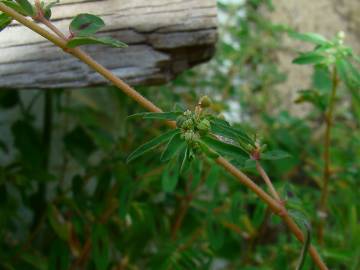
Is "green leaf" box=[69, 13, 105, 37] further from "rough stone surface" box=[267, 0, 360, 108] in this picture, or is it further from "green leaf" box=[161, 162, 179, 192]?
"rough stone surface" box=[267, 0, 360, 108]

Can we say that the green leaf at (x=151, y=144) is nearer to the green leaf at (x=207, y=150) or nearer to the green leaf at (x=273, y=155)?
the green leaf at (x=207, y=150)

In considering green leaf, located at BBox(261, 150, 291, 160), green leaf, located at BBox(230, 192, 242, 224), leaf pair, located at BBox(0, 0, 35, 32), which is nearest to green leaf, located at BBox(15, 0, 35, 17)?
leaf pair, located at BBox(0, 0, 35, 32)

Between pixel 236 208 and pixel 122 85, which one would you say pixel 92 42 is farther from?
pixel 236 208

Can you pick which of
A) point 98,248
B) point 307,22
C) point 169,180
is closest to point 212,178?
point 169,180

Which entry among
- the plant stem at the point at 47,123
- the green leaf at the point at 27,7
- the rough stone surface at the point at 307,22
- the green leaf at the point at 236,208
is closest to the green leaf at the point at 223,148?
the green leaf at the point at 27,7

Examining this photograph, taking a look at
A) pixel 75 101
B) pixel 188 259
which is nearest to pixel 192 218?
pixel 188 259
